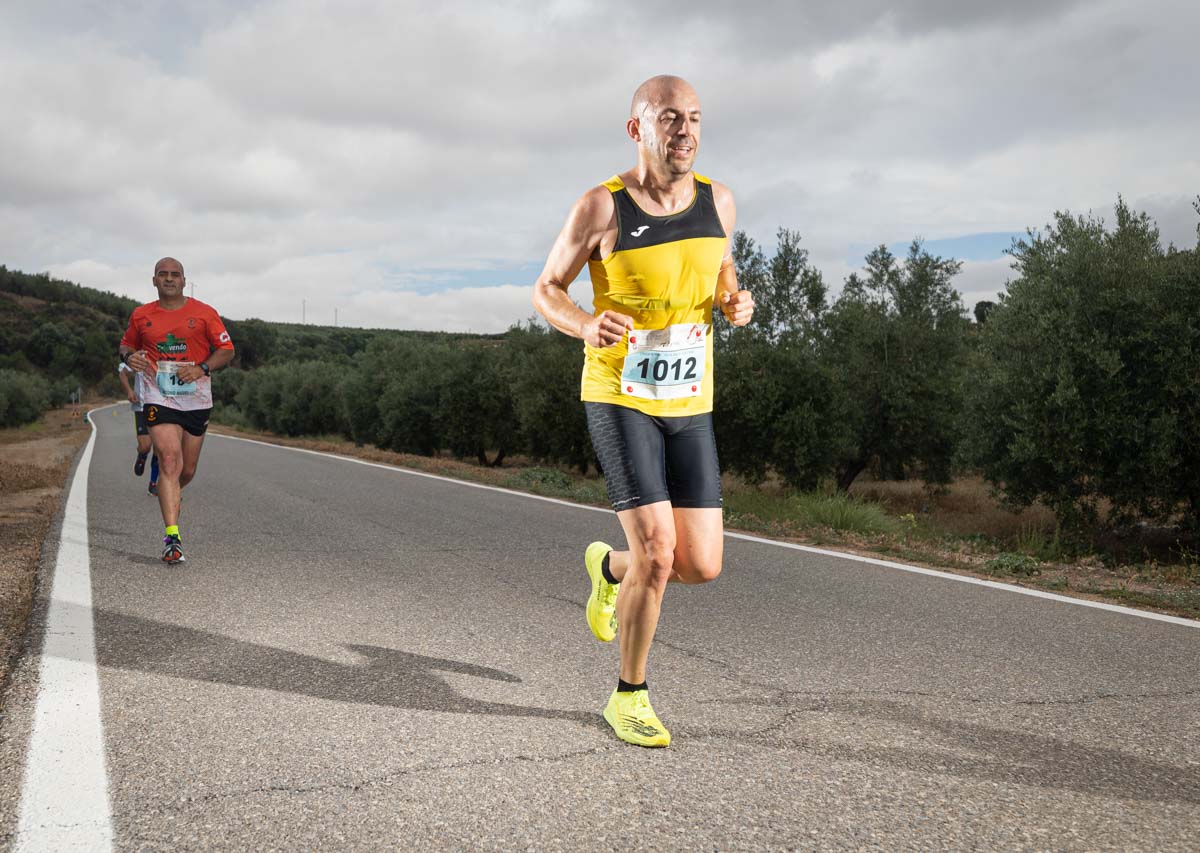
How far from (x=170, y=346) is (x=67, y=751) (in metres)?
4.83

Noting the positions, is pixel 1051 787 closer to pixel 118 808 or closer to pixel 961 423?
pixel 118 808

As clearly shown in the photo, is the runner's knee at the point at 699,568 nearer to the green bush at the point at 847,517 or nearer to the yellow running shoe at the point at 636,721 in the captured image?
the yellow running shoe at the point at 636,721

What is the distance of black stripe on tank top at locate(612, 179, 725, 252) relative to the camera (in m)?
3.41

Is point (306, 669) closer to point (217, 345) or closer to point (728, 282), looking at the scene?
point (728, 282)

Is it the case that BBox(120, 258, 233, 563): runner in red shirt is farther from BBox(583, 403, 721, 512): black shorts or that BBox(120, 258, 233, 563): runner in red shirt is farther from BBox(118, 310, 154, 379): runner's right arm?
BBox(583, 403, 721, 512): black shorts

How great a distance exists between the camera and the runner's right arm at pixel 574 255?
3.44m

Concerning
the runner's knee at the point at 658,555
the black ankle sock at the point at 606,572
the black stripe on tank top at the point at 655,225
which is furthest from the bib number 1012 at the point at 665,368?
the black ankle sock at the point at 606,572

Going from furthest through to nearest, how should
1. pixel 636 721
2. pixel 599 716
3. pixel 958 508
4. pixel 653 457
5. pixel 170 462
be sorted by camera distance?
pixel 958 508
pixel 170 462
pixel 599 716
pixel 653 457
pixel 636 721

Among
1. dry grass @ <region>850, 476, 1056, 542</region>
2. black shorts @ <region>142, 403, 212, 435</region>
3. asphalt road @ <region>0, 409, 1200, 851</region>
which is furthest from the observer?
dry grass @ <region>850, 476, 1056, 542</region>

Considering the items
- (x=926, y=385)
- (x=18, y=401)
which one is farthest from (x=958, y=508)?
(x=18, y=401)

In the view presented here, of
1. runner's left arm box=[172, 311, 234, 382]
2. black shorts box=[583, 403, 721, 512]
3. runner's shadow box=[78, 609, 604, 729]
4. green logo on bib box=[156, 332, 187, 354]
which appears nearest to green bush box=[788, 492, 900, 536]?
runner's left arm box=[172, 311, 234, 382]

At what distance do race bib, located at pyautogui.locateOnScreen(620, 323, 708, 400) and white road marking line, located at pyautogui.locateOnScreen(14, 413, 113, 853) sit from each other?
212 cm

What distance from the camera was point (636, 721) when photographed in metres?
3.31

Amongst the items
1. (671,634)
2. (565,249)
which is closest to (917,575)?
(671,634)
